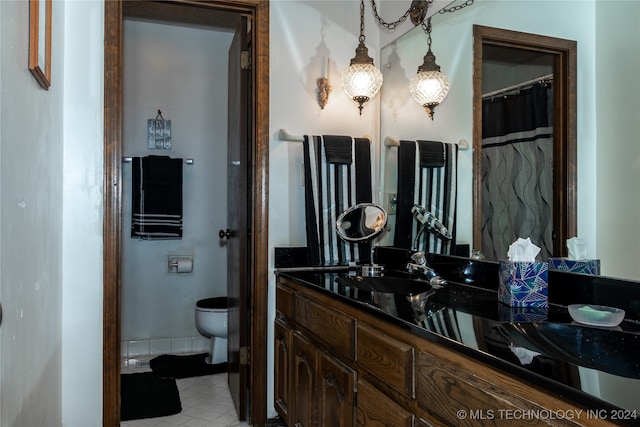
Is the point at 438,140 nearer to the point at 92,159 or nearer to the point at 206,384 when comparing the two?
the point at 92,159

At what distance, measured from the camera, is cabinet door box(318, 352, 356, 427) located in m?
1.55

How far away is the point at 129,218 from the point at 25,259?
236cm

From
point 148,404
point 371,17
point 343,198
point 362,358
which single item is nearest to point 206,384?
point 148,404

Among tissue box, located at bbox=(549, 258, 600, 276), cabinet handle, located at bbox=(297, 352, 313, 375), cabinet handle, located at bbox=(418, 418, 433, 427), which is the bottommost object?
cabinet handle, located at bbox=(297, 352, 313, 375)

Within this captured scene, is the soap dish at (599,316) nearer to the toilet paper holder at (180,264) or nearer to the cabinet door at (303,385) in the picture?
the cabinet door at (303,385)

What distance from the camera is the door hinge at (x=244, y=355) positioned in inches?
96.9

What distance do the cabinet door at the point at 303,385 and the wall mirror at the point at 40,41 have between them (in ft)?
4.31

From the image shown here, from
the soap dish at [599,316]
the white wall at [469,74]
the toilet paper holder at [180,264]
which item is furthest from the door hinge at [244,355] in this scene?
the soap dish at [599,316]

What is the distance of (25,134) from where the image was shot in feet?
4.38

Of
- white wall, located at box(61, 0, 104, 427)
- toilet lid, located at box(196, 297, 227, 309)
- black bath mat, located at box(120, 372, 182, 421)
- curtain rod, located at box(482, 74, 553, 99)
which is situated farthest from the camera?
toilet lid, located at box(196, 297, 227, 309)

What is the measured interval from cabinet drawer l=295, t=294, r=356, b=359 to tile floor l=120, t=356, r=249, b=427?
0.89 metres

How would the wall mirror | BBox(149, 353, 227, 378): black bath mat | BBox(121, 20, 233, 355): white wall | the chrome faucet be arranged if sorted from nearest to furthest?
the wall mirror < the chrome faucet < BBox(149, 353, 227, 378): black bath mat < BBox(121, 20, 233, 355): white wall

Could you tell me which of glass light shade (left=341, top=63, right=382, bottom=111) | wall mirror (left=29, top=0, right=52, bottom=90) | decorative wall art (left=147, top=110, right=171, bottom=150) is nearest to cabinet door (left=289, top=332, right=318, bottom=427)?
glass light shade (left=341, top=63, right=382, bottom=111)

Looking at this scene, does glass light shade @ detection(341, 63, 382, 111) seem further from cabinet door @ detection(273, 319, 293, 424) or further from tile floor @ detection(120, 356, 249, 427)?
tile floor @ detection(120, 356, 249, 427)
